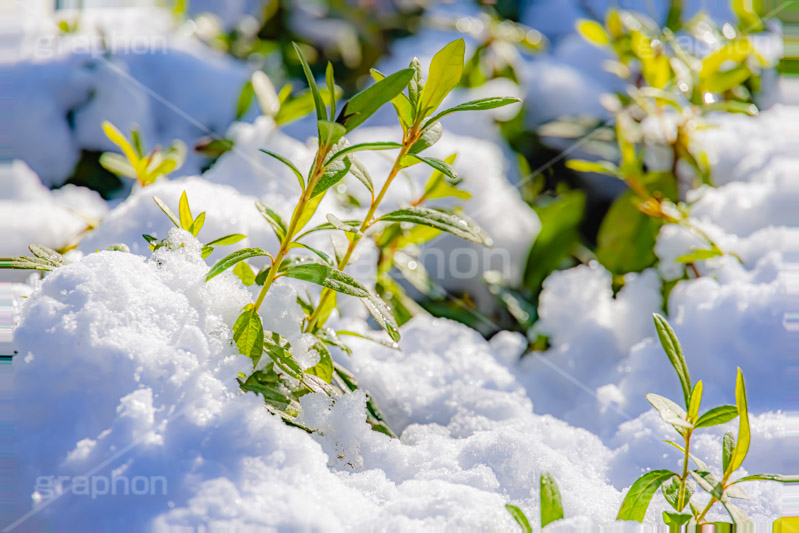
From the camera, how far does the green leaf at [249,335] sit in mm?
841

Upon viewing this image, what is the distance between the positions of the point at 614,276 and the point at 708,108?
43 centimetres

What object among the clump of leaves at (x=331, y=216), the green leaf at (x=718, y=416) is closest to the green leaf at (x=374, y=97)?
the clump of leaves at (x=331, y=216)

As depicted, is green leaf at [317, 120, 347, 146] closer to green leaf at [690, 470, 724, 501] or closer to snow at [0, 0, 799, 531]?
snow at [0, 0, 799, 531]

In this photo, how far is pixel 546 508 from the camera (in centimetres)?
74

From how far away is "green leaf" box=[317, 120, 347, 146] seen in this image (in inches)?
30.2

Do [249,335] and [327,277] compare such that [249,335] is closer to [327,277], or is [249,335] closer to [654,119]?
[327,277]

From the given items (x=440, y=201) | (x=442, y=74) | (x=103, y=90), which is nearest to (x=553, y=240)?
(x=440, y=201)

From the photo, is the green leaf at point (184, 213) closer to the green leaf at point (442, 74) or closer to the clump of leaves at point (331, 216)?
the clump of leaves at point (331, 216)

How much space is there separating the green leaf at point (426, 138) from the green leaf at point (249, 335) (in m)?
0.31

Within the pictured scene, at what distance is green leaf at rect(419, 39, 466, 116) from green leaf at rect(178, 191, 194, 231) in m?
0.36

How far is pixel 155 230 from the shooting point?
3.62 ft

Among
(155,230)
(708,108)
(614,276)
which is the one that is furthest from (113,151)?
(708,108)

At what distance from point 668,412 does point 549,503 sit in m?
0.21

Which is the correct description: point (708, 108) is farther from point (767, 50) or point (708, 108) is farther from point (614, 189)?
point (767, 50)
